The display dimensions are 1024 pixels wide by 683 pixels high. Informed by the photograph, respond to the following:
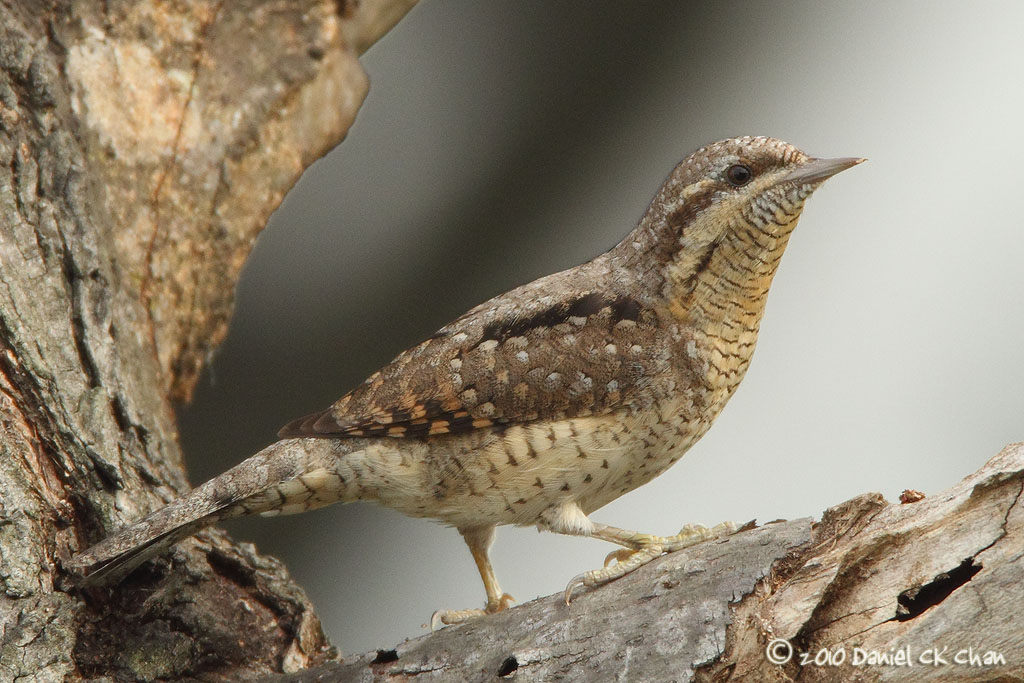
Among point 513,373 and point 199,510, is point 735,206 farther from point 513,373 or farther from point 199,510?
point 199,510

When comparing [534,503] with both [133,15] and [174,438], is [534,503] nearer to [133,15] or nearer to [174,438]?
[174,438]

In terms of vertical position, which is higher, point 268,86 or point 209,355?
point 268,86

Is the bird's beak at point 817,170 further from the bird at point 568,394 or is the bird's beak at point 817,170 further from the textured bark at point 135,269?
the textured bark at point 135,269

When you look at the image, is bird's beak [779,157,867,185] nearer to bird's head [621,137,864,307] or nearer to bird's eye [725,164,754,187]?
bird's head [621,137,864,307]

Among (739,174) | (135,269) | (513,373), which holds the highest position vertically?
(135,269)

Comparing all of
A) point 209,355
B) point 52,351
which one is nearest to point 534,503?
point 52,351

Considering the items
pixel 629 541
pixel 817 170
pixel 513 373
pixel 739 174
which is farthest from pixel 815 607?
pixel 739 174

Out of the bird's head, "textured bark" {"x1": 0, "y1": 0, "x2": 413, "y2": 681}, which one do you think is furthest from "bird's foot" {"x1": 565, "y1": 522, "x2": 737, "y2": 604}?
"textured bark" {"x1": 0, "y1": 0, "x2": 413, "y2": 681}
